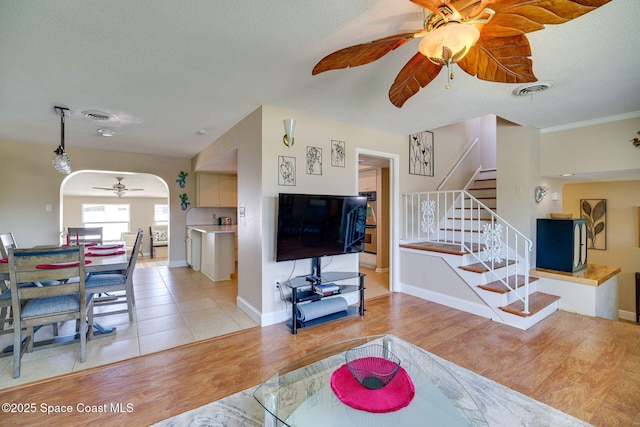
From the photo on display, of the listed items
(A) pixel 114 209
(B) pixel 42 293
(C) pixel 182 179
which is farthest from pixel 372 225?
(A) pixel 114 209

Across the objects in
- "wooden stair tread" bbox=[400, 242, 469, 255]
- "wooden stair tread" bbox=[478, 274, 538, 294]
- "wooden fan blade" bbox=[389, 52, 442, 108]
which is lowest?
"wooden stair tread" bbox=[478, 274, 538, 294]

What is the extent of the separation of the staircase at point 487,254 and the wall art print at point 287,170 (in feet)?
6.83

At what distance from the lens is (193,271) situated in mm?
5895

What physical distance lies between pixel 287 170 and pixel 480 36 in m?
2.23

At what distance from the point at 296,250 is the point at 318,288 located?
51cm

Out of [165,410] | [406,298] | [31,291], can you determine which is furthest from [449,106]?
[31,291]

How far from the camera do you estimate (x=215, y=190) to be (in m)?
6.42

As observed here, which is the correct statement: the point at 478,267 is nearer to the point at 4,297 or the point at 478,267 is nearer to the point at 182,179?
the point at 4,297

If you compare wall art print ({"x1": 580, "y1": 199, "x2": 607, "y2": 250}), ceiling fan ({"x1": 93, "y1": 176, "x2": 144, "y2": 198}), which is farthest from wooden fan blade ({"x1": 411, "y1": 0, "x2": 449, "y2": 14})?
ceiling fan ({"x1": 93, "y1": 176, "x2": 144, "y2": 198})

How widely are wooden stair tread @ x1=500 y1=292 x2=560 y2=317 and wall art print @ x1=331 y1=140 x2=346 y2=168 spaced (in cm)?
260

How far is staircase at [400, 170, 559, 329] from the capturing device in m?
3.19

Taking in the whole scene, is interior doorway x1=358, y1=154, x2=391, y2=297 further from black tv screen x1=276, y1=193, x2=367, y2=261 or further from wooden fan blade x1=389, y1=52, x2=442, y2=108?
wooden fan blade x1=389, y1=52, x2=442, y2=108

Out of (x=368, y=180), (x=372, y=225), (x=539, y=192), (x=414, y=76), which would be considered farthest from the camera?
(x=368, y=180)

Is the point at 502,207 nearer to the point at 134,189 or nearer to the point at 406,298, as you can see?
the point at 406,298
